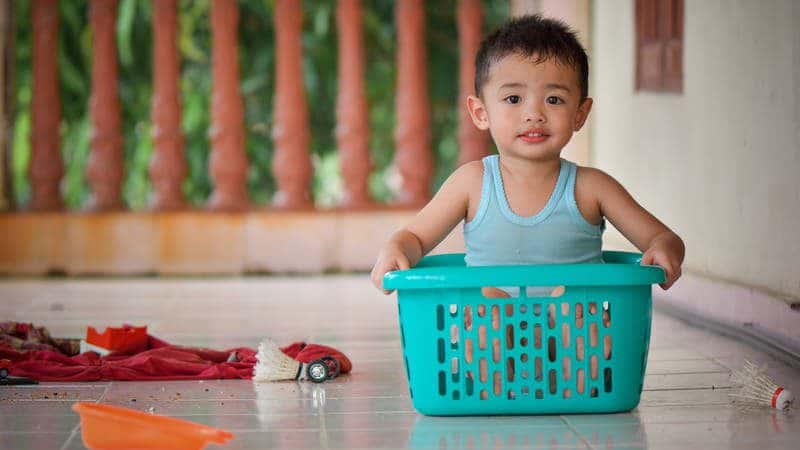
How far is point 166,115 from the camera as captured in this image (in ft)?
21.6

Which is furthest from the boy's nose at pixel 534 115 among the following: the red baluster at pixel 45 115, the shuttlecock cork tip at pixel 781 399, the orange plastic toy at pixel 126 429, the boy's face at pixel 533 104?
→ the red baluster at pixel 45 115

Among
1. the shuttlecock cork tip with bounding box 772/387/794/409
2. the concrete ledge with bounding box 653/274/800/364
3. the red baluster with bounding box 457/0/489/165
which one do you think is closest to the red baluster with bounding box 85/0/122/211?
the red baluster with bounding box 457/0/489/165

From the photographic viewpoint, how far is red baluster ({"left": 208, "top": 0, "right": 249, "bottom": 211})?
657 centimetres

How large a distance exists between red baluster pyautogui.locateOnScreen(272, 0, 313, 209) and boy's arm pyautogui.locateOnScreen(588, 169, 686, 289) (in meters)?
3.66

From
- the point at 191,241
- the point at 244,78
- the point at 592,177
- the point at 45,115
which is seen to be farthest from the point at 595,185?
the point at 244,78

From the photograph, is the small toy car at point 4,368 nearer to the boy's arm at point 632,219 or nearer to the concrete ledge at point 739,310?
the boy's arm at point 632,219

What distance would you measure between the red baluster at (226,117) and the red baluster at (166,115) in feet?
0.57

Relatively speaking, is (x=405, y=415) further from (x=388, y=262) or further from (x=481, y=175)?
(x=481, y=175)

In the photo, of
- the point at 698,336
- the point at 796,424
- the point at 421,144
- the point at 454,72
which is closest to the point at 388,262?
the point at 796,424

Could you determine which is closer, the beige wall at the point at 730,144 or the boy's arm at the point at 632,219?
the boy's arm at the point at 632,219

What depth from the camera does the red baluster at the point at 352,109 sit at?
660cm

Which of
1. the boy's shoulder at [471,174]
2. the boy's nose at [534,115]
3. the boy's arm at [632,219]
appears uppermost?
the boy's nose at [534,115]

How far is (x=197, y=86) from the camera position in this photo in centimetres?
775

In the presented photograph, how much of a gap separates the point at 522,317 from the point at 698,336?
58.3 inches
